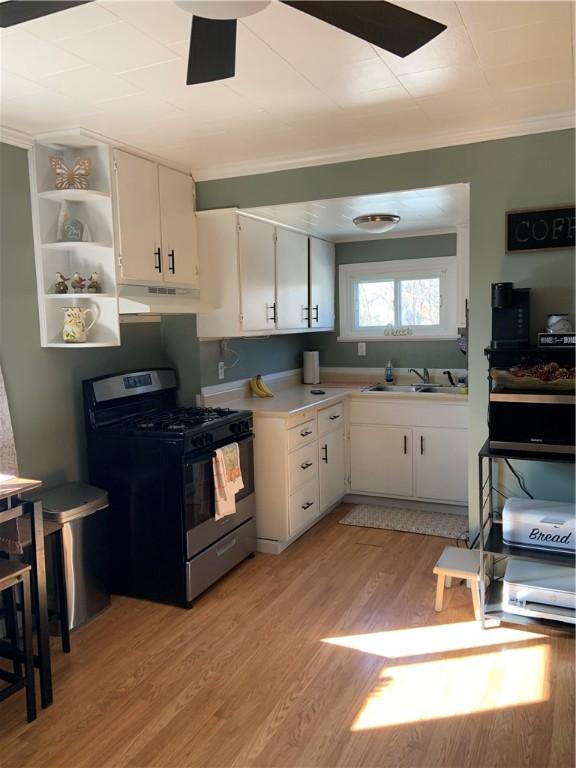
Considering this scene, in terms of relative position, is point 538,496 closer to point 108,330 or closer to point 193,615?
point 193,615

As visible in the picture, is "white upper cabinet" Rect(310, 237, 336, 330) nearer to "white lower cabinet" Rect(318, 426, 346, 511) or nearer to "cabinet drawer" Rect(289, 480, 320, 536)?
"white lower cabinet" Rect(318, 426, 346, 511)

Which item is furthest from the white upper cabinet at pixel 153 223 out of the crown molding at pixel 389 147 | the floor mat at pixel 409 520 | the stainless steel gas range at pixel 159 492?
the floor mat at pixel 409 520

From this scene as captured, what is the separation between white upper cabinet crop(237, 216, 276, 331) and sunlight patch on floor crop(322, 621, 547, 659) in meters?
1.96

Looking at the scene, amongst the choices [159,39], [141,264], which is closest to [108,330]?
[141,264]

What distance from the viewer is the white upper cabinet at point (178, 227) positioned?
137 inches

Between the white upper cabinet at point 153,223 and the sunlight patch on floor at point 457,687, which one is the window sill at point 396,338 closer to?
the white upper cabinet at point 153,223

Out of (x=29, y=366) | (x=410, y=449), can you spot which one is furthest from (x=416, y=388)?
(x=29, y=366)

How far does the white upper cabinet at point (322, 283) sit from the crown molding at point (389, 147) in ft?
4.40

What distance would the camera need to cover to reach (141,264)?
10.8 ft

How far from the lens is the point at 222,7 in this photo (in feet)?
4.52

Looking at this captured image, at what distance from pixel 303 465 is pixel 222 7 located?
2849mm

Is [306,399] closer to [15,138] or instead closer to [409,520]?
[409,520]

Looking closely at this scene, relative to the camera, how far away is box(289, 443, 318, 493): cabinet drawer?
3.73 m

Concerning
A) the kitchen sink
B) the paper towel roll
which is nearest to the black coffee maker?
the kitchen sink
